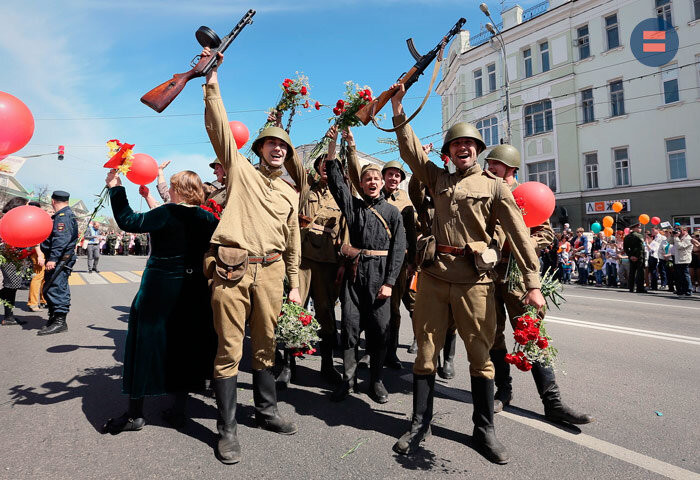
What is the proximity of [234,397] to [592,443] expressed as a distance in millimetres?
2651

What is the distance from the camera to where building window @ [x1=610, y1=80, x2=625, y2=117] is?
2255 centimetres

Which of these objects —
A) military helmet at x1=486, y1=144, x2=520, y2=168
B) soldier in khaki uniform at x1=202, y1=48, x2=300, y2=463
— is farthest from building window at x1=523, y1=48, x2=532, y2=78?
soldier in khaki uniform at x1=202, y1=48, x2=300, y2=463

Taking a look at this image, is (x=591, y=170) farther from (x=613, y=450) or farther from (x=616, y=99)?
(x=613, y=450)

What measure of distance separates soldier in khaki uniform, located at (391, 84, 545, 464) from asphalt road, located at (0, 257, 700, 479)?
0.79 feet

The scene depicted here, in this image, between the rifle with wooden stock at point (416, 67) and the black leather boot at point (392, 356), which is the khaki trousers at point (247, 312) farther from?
the black leather boot at point (392, 356)

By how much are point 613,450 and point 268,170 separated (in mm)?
3308

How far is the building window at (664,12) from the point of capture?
67.9 ft

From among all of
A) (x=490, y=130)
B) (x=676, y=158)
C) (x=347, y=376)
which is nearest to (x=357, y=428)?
(x=347, y=376)

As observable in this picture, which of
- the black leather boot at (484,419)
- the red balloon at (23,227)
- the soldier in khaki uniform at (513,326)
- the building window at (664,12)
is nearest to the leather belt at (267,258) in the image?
the black leather boot at (484,419)

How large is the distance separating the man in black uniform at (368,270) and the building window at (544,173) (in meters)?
24.3

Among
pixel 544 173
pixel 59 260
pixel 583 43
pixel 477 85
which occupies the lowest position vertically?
pixel 59 260

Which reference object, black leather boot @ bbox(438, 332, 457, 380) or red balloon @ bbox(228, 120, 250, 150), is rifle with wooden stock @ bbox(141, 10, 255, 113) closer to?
red balloon @ bbox(228, 120, 250, 150)

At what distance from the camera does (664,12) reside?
68.5ft

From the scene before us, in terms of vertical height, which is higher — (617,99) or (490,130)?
(490,130)
